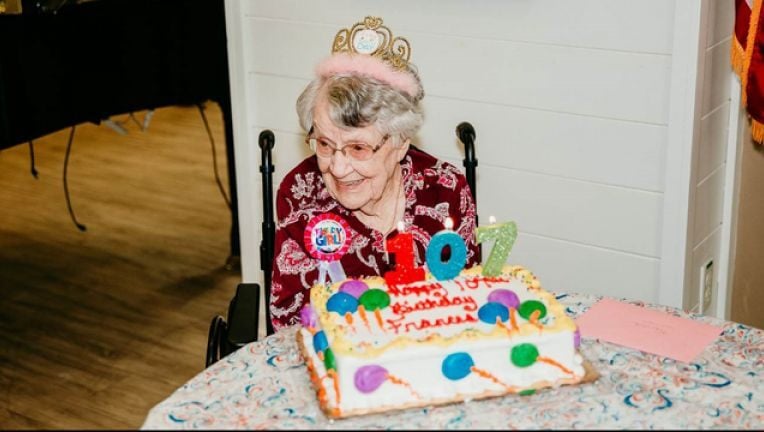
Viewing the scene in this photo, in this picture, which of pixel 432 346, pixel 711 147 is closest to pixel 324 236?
pixel 432 346

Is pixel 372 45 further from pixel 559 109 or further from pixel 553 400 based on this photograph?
pixel 553 400

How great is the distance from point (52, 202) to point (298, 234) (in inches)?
110

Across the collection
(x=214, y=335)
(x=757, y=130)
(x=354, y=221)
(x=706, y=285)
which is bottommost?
(x=706, y=285)

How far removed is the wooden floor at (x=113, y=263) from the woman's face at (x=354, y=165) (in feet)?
2.39

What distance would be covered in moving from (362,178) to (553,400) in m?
0.73

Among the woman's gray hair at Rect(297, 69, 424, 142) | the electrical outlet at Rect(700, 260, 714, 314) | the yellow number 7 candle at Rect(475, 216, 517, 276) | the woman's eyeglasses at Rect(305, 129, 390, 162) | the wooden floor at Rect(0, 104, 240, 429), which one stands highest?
the woman's gray hair at Rect(297, 69, 424, 142)

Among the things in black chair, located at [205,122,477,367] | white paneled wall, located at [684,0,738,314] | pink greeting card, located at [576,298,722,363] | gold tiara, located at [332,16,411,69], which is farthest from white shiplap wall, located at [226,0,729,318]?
pink greeting card, located at [576,298,722,363]

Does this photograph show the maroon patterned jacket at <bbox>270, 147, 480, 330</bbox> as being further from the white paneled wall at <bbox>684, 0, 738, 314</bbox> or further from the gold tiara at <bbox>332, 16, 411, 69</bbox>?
the white paneled wall at <bbox>684, 0, 738, 314</bbox>

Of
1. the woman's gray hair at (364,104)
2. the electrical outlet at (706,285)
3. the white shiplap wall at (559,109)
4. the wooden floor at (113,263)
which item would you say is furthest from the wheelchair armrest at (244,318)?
the electrical outlet at (706,285)

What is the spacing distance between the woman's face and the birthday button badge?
0.10 metres

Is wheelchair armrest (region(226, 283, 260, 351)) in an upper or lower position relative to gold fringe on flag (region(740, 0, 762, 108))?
lower

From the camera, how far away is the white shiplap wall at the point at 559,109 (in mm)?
2600

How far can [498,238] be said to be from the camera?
1951 millimetres

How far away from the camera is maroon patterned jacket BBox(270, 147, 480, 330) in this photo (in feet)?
7.55
